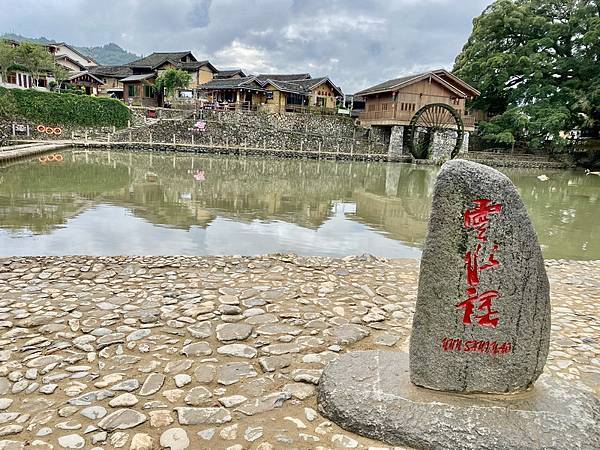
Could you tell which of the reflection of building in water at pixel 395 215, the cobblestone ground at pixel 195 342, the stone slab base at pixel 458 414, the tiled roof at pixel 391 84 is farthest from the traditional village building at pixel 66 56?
the stone slab base at pixel 458 414

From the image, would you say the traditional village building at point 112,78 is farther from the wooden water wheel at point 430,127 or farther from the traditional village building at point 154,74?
the wooden water wheel at point 430,127

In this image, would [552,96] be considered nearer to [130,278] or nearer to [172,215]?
[172,215]

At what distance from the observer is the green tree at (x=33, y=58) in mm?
32531

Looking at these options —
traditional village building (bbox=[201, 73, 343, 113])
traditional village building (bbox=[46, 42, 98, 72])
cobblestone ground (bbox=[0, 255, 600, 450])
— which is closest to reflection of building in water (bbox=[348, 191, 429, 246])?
cobblestone ground (bbox=[0, 255, 600, 450])

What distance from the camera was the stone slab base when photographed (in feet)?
7.64

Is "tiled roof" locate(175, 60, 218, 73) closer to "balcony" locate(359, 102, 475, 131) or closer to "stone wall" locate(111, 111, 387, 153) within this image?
"stone wall" locate(111, 111, 387, 153)

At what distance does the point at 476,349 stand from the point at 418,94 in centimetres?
3088

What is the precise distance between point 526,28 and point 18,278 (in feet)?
121

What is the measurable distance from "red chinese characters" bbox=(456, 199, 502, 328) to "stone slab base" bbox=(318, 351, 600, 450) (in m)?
0.48

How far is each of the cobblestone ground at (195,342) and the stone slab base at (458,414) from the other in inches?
5.2

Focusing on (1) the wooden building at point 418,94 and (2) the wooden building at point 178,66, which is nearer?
(1) the wooden building at point 418,94

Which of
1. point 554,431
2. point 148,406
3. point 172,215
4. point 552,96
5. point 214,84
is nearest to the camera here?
point 554,431

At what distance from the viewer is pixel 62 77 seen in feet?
121

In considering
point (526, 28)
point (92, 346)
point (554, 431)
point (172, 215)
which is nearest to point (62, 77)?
point (172, 215)
